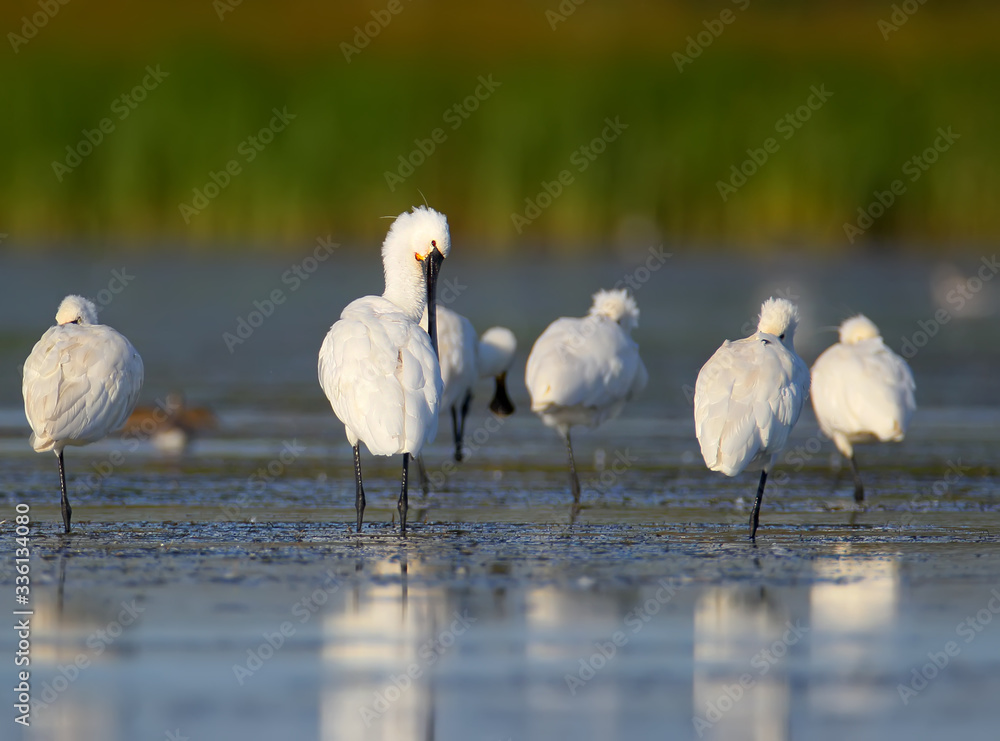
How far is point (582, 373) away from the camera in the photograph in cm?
1078

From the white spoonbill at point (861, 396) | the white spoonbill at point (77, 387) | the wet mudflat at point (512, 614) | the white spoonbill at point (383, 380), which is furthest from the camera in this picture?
the white spoonbill at point (861, 396)

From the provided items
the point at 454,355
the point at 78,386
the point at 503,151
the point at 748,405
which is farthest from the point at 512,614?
Answer: the point at 503,151

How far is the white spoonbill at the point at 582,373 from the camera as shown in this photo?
10742 mm

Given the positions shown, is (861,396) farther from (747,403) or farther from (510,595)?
(510,595)

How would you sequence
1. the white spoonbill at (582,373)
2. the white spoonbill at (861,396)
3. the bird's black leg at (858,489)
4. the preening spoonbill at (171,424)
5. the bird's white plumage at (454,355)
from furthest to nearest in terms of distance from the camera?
the preening spoonbill at (171,424), the bird's white plumage at (454,355), the white spoonbill at (582,373), the white spoonbill at (861,396), the bird's black leg at (858,489)

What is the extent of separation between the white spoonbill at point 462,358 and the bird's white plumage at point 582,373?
44cm

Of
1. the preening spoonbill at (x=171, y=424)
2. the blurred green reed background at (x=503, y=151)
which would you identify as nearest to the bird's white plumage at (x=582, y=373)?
the preening spoonbill at (x=171, y=424)

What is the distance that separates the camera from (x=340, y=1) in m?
45.7

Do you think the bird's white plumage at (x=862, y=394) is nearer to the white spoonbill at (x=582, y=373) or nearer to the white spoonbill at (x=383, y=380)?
the white spoonbill at (x=582, y=373)

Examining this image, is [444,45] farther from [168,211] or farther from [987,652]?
[987,652]

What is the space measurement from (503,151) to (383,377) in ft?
68.4

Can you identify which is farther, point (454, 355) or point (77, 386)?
point (454, 355)

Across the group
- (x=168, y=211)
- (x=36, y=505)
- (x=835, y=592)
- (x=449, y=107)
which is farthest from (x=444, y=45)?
(x=835, y=592)

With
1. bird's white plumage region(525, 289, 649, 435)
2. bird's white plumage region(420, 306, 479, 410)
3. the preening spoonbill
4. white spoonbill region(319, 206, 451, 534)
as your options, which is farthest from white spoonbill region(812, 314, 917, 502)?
the preening spoonbill
